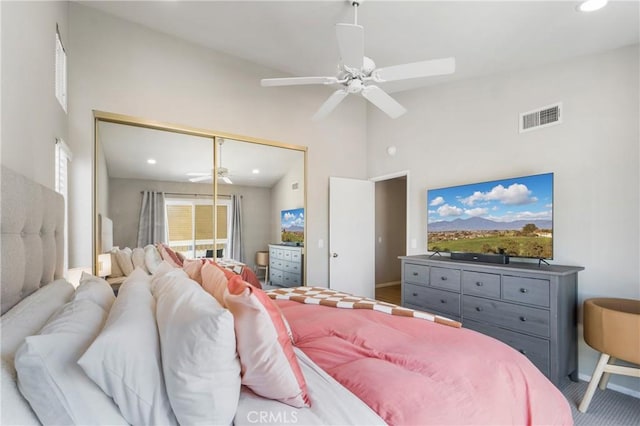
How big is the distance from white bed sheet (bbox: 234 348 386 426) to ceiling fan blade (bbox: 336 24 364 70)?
5.99 feet

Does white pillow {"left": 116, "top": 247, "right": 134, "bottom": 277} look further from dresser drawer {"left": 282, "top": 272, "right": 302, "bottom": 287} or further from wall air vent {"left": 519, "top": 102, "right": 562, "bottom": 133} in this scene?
wall air vent {"left": 519, "top": 102, "right": 562, "bottom": 133}

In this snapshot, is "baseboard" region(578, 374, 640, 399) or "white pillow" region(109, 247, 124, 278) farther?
"white pillow" region(109, 247, 124, 278)

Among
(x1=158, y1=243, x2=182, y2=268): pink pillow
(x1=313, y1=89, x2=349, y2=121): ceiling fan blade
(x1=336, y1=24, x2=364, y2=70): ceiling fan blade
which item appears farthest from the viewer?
(x1=158, y1=243, x2=182, y2=268): pink pillow

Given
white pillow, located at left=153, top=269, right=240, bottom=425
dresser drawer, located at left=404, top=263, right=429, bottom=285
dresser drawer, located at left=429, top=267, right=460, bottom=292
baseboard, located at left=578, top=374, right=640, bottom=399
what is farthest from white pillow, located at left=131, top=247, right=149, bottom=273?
baseboard, located at left=578, top=374, right=640, bottom=399

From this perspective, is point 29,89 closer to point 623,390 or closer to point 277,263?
point 277,263

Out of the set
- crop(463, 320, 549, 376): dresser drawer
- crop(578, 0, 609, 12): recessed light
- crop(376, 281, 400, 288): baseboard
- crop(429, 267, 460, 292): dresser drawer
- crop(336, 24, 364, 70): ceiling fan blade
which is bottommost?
crop(376, 281, 400, 288): baseboard

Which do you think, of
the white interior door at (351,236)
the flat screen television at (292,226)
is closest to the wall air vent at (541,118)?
the white interior door at (351,236)

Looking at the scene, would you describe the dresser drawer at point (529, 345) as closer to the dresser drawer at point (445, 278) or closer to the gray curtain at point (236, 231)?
the dresser drawer at point (445, 278)

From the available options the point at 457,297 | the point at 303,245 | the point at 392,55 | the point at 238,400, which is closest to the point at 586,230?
the point at 457,297

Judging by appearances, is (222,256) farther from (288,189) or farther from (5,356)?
(5,356)

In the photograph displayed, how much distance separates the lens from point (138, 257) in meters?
2.85

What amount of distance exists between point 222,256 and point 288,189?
3.85 feet

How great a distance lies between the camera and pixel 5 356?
77cm

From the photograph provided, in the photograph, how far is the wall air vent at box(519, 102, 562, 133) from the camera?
2779 mm
